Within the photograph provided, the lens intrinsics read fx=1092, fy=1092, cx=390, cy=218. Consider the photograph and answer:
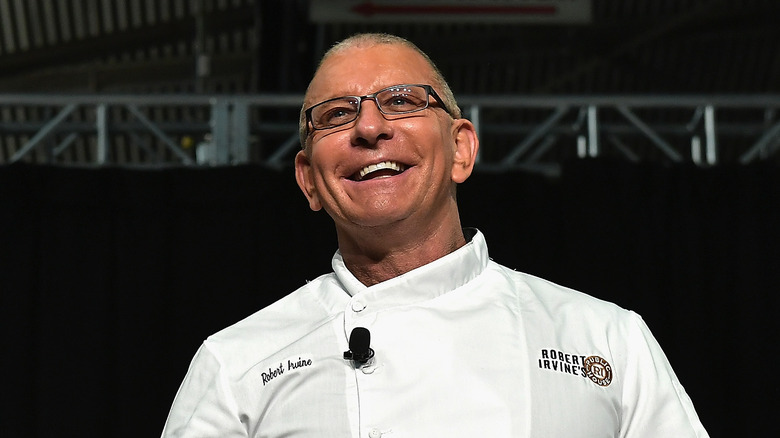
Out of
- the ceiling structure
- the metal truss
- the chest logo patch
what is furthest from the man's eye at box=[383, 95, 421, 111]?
the ceiling structure

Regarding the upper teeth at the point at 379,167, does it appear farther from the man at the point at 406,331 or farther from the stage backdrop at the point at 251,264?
the stage backdrop at the point at 251,264

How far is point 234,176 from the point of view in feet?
13.0

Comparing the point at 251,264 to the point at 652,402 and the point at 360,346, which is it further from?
the point at 652,402

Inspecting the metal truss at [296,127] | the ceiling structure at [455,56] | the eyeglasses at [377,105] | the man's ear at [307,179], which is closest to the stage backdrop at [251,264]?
the metal truss at [296,127]

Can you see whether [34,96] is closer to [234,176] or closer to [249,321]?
[234,176]

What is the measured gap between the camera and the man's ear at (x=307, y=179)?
62.6 inches

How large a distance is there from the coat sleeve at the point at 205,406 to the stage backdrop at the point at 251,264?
232 centimetres

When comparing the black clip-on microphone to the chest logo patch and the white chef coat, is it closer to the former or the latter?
the white chef coat

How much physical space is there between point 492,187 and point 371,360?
264 cm

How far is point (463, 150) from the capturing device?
1.65 metres

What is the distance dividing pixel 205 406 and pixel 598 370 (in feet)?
1.71

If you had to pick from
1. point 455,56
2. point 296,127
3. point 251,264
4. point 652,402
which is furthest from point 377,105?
point 455,56

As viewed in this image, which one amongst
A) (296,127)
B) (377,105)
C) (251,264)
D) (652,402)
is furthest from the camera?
(296,127)

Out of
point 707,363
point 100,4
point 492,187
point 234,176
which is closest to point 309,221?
point 234,176
